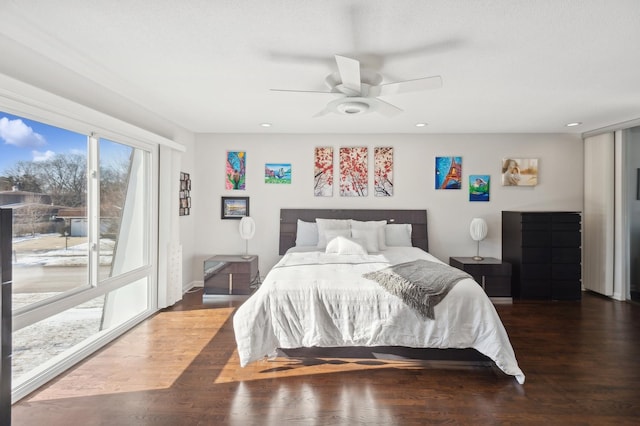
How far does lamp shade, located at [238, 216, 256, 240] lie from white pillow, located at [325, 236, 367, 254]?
1244 mm

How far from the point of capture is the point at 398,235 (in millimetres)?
4746

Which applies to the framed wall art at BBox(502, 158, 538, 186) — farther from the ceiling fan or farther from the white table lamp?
the ceiling fan

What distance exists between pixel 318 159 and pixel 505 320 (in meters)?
3.16

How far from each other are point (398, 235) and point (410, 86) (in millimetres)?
2615

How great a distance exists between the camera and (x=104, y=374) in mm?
2531

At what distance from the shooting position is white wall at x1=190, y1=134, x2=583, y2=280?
5.02 meters

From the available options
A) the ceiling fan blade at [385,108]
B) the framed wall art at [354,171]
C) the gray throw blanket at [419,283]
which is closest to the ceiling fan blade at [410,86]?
the ceiling fan blade at [385,108]

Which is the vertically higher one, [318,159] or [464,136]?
[464,136]

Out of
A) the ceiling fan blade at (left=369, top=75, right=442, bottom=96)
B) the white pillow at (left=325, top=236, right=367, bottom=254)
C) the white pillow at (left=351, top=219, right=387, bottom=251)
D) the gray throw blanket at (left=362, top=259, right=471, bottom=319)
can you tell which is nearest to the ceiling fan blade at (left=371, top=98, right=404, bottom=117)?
the ceiling fan blade at (left=369, top=75, right=442, bottom=96)

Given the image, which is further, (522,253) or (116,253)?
(522,253)

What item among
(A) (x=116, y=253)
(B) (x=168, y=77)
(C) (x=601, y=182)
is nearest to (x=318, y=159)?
(B) (x=168, y=77)

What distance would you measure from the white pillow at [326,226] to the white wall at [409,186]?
0.46 m

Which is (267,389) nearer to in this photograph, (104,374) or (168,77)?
(104,374)

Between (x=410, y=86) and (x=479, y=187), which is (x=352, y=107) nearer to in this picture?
(x=410, y=86)
